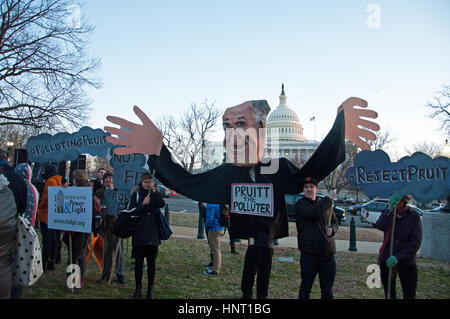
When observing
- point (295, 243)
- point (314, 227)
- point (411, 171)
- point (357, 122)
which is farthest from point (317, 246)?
point (295, 243)

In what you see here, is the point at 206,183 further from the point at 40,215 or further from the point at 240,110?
the point at 40,215

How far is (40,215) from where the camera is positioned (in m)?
5.84

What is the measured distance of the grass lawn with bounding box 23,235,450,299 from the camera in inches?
198

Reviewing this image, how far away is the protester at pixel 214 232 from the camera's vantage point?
636 centimetres

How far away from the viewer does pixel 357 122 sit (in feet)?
14.1

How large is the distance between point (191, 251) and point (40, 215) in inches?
150

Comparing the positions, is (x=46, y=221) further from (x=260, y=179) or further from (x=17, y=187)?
(x=260, y=179)

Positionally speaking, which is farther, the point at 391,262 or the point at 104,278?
the point at 104,278

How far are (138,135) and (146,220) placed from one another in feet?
3.99

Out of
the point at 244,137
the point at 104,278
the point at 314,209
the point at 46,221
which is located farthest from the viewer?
the point at 46,221

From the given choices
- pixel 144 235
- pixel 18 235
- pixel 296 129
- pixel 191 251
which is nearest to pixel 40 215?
pixel 18 235

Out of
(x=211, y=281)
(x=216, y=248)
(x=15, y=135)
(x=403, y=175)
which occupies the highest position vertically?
(x=15, y=135)

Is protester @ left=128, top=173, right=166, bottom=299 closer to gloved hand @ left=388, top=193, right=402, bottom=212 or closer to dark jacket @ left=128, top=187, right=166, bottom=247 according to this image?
dark jacket @ left=128, top=187, right=166, bottom=247

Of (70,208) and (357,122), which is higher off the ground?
(357,122)
